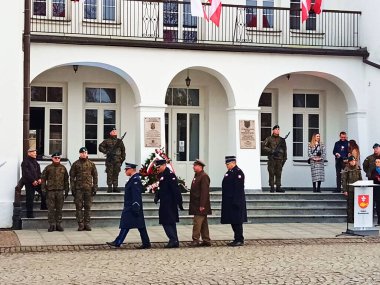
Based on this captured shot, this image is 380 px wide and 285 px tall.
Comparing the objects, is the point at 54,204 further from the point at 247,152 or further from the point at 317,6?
the point at 317,6

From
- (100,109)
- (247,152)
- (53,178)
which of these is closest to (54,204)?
(53,178)

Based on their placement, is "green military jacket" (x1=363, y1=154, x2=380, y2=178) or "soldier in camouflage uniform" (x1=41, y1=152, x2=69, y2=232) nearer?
"soldier in camouflage uniform" (x1=41, y1=152, x2=69, y2=232)

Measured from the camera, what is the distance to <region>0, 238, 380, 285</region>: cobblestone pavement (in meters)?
10.9

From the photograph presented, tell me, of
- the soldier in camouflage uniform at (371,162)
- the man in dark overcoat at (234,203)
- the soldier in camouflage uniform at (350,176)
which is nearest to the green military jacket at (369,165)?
the soldier in camouflage uniform at (371,162)

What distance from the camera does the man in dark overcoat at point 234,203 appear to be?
1502 cm

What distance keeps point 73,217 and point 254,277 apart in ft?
26.0

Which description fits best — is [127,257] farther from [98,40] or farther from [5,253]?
[98,40]

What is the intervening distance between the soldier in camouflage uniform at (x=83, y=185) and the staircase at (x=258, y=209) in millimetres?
697

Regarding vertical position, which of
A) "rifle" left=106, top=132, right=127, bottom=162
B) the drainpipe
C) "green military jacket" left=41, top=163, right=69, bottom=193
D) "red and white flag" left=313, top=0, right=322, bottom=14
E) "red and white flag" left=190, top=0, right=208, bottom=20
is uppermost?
"red and white flag" left=313, top=0, right=322, bottom=14

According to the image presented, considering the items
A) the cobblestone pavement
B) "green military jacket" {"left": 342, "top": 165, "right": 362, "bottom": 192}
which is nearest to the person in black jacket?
the cobblestone pavement

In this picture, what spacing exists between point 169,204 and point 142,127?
21.2ft

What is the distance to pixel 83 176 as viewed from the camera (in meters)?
17.0

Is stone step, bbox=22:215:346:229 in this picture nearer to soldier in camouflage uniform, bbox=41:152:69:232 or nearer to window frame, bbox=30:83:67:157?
soldier in camouflage uniform, bbox=41:152:69:232

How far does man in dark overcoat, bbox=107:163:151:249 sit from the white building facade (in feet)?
20.7
